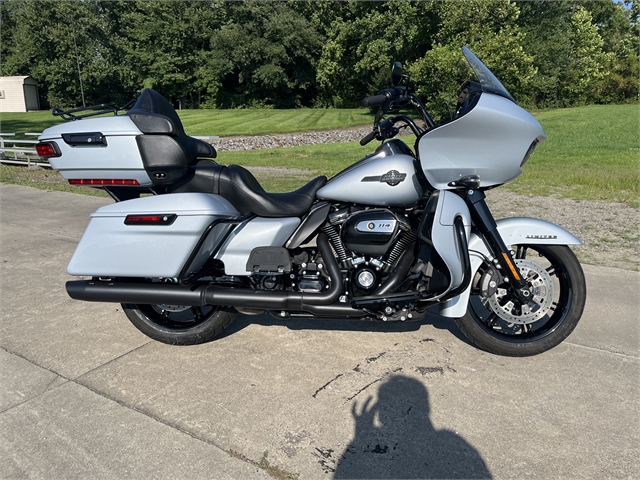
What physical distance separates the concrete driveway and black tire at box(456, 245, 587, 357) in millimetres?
112

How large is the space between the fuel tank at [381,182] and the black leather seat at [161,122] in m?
0.96

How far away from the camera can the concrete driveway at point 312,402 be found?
2320 mm

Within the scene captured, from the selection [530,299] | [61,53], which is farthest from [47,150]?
[61,53]

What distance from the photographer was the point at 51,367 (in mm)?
3213

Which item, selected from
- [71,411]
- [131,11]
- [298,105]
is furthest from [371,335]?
[131,11]

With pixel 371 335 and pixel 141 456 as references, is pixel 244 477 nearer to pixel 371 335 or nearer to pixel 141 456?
pixel 141 456

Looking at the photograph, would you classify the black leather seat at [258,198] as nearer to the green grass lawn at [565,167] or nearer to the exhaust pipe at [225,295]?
the exhaust pipe at [225,295]

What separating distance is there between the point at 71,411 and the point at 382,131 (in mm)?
2631

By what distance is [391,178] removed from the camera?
9.86 feet

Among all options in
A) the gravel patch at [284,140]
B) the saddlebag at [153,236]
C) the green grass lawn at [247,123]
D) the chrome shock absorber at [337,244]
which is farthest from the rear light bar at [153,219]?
the green grass lawn at [247,123]

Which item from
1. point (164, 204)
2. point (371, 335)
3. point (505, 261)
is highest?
point (164, 204)

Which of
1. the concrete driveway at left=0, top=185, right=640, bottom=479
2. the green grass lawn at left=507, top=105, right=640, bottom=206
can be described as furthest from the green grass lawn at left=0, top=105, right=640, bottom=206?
the concrete driveway at left=0, top=185, right=640, bottom=479

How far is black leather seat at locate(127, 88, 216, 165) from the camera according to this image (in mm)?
2953

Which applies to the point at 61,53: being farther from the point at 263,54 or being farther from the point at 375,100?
the point at 375,100
